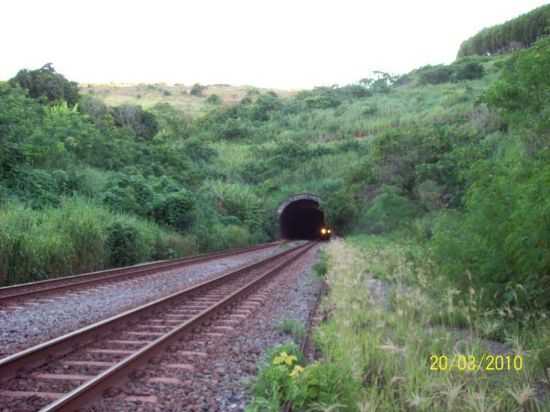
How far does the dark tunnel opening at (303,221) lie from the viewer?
53.4m

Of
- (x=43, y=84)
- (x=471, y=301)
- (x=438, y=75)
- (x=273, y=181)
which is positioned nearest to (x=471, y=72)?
(x=438, y=75)

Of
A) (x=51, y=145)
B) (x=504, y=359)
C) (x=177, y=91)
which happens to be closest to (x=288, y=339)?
(x=504, y=359)

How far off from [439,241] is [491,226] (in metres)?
1.61

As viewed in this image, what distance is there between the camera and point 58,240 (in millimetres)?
13242

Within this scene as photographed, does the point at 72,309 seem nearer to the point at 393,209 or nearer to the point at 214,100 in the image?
the point at 393,209

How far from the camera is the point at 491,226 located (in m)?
7.44

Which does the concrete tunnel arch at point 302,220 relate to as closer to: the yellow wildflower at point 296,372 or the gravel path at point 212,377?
the gravel path at point 212,377

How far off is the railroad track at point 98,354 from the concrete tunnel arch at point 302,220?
38.4 metres

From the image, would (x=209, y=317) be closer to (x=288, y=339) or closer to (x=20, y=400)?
(x=288, y=339)

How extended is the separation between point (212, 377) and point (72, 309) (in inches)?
181

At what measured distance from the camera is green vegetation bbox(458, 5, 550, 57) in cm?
8881

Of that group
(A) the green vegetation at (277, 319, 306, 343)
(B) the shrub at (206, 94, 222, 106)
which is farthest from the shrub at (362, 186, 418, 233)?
(B) the shrub at (206, 94, 222, 106)

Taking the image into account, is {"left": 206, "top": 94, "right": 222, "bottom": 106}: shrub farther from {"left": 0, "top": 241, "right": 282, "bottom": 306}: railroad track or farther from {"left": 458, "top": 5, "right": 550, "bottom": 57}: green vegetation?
{"left": 0, "top": 241, "right": 282, "bottom": 306}: railroad track

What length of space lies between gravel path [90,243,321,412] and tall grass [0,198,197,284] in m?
6.37
